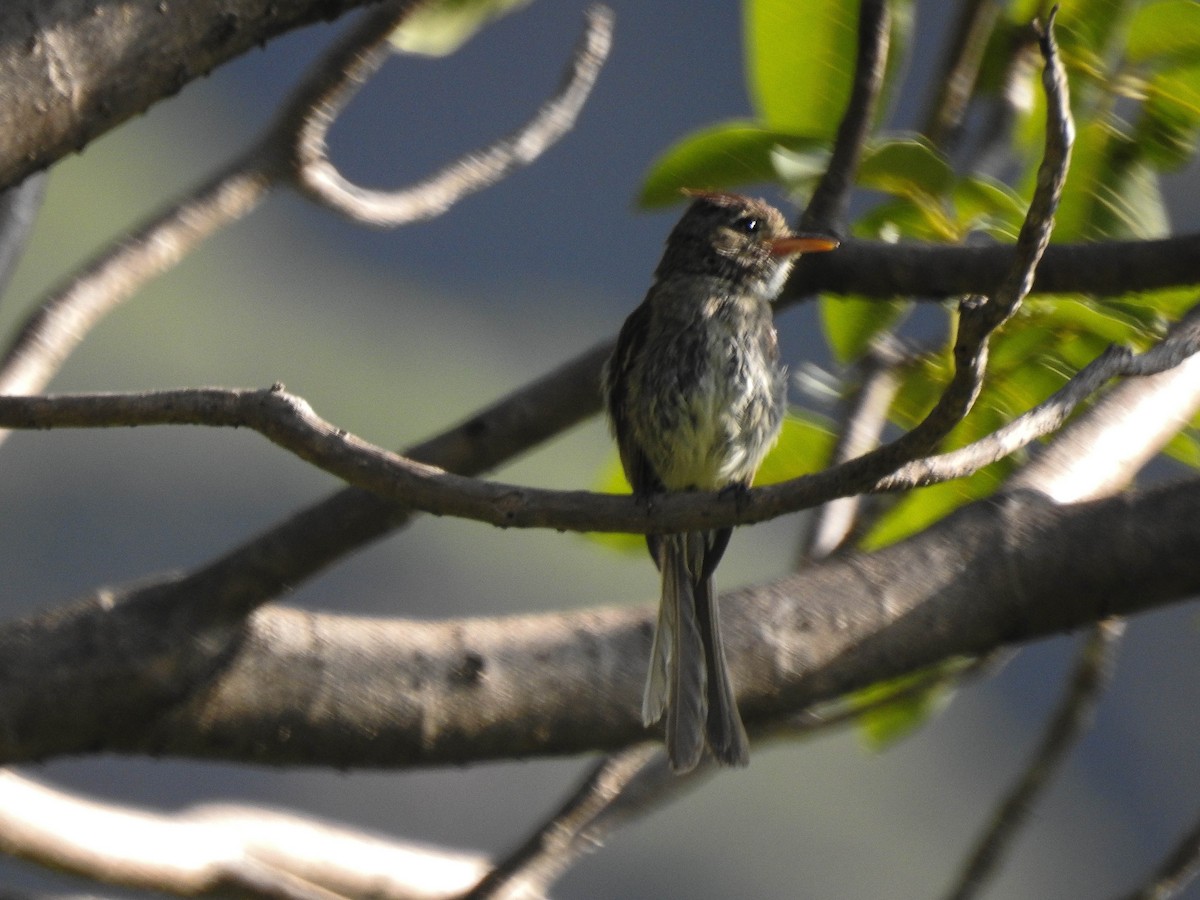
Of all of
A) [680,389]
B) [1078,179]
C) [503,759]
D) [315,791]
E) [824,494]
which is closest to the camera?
[824,494]

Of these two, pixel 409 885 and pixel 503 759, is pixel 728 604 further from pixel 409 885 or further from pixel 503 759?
pixel 409 885

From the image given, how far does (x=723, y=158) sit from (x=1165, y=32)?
0.76 m

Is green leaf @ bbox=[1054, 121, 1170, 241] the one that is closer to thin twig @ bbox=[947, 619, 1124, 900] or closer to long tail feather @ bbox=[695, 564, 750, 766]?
thin twig @ bbox=[947, 619, 1124, 900]

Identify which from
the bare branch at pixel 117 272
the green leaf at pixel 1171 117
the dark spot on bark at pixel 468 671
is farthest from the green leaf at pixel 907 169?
the bare branch at pixel 117 272

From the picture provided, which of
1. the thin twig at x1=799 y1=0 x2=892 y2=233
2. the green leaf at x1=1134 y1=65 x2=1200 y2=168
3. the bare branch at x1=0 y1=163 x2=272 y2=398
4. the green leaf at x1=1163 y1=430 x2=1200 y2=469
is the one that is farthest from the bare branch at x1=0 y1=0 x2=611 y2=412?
the green leaf at x1=1163 y1=430 x2=1200 y2=469

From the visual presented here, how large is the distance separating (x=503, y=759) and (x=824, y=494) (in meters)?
0.73

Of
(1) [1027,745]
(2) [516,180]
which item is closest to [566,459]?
(2) [516,180]

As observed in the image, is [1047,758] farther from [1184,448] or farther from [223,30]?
[223,30]

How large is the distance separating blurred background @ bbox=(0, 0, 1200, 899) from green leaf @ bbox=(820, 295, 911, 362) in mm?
4115

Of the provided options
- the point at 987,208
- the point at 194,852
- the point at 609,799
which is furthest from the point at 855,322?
the point at 194,852

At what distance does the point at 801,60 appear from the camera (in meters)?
2.51

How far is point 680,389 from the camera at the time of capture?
329cm

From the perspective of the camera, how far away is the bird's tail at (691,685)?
7.79 ft

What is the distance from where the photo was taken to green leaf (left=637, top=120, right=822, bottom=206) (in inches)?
90.4
